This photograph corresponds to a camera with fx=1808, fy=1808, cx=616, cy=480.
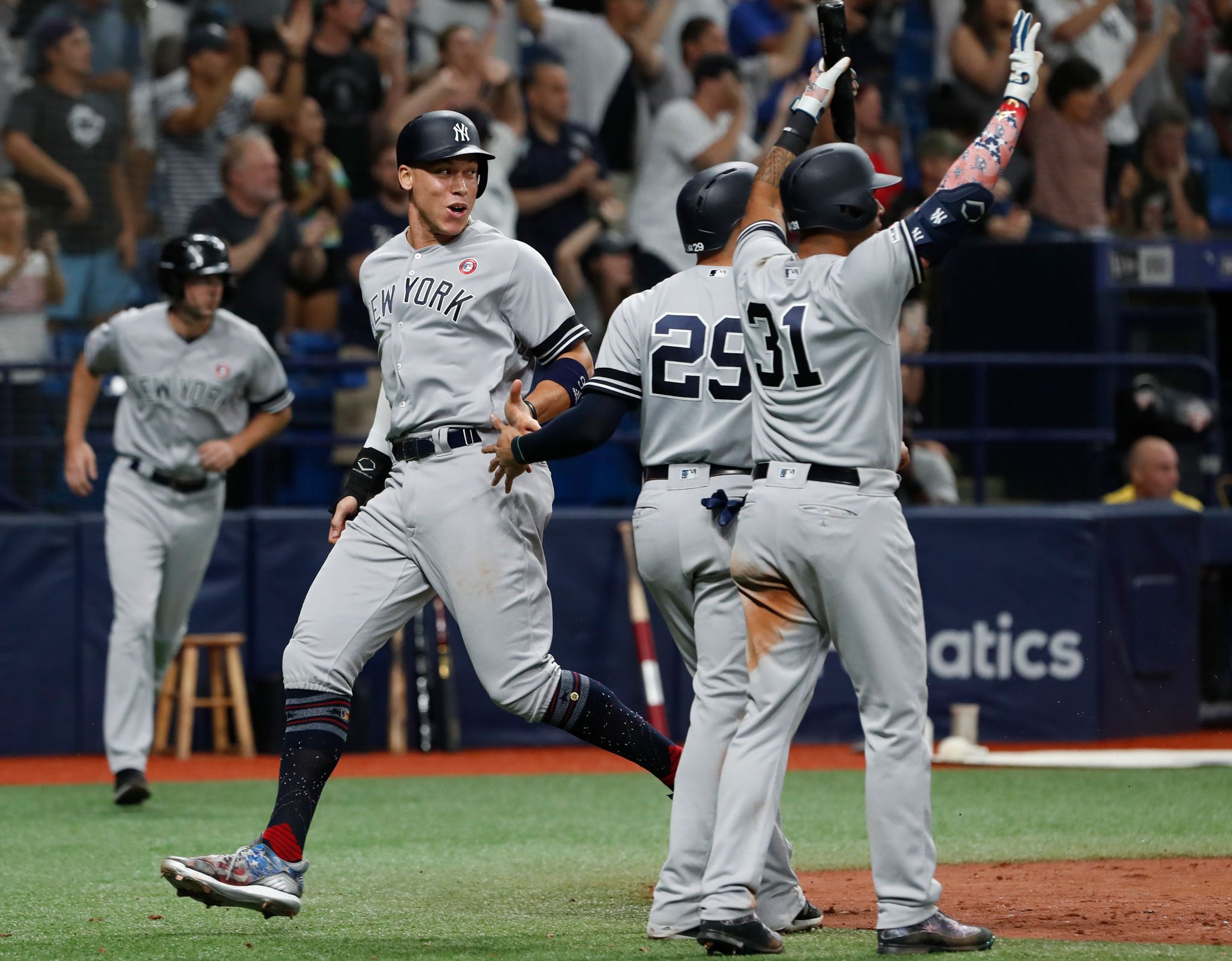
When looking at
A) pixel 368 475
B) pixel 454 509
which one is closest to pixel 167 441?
pixel 368 475

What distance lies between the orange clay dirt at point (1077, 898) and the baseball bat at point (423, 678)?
4.70 m

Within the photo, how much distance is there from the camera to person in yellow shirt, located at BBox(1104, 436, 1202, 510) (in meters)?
11.2

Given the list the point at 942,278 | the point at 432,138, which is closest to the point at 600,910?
the point at 432,138

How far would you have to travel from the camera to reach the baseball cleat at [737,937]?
4434 millimetres

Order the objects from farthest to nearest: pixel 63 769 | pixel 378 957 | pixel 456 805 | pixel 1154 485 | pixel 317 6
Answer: pixel 317 6 < pixel 1154 485 < pixel 63 769 < pixel 456 805 < pixel 378 957

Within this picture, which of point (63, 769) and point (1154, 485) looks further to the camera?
point (1154, 485)

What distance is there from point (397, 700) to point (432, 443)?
220 inches

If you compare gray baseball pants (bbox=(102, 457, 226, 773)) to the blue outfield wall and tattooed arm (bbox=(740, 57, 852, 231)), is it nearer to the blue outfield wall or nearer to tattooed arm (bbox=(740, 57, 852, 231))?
the blue outfield wall

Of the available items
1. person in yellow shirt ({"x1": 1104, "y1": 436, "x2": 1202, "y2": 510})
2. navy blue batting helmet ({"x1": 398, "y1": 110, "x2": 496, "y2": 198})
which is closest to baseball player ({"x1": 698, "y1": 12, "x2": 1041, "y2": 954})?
navy blue batting helmet ({"x1": 398, "y1": 110, "x2": 496, "y2": 198})

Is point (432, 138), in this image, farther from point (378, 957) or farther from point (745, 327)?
point (378, 957)

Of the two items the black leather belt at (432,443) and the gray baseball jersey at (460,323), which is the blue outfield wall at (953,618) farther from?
the black leather belt at (432,443)

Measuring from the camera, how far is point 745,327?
15.2ft

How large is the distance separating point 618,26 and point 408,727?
17.7 feet

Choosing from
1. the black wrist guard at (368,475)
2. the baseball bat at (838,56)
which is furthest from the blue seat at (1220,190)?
the black wrist guard at (368,475)
